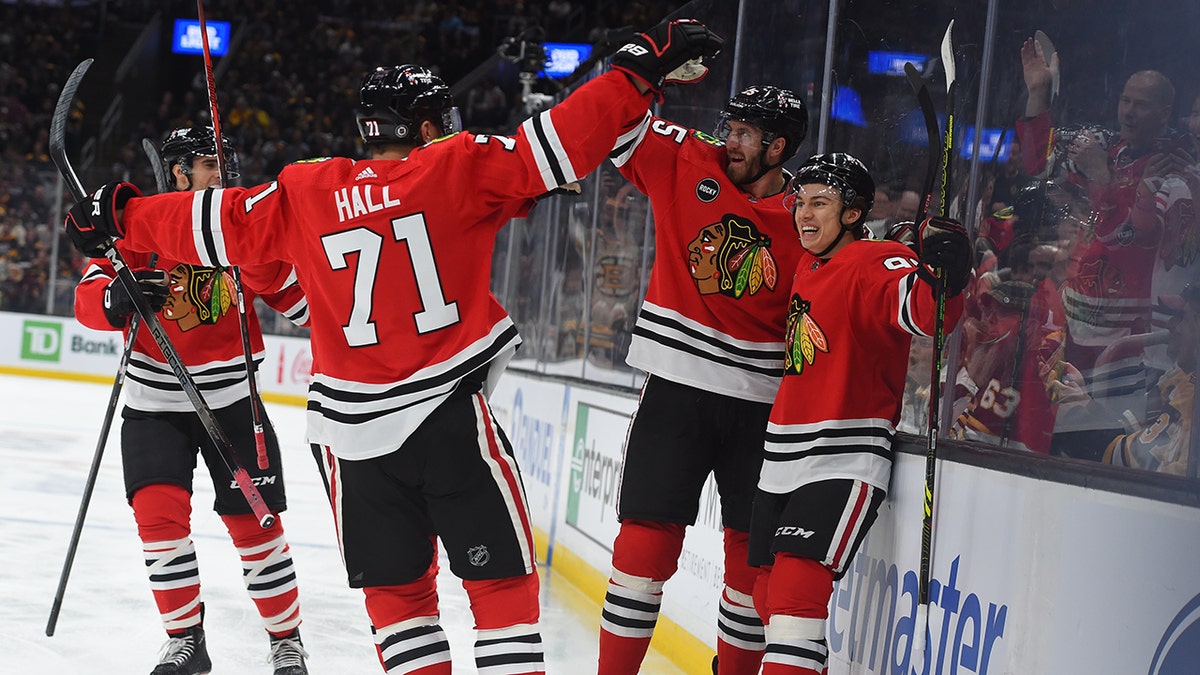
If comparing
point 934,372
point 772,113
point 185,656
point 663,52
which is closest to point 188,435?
point 185,656

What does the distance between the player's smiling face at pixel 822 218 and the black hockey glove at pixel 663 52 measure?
1.66 feet

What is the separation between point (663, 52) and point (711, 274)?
2.55 ft

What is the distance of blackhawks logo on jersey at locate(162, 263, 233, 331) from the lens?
10.4ft

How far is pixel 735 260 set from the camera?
271cm

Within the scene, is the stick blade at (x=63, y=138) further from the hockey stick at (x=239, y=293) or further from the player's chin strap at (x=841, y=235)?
the player's chin strap at (x=841, y=235)

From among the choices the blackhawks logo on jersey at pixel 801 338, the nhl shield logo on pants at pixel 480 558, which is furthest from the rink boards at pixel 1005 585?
the nhl shield logo on pants at pixel 480 558

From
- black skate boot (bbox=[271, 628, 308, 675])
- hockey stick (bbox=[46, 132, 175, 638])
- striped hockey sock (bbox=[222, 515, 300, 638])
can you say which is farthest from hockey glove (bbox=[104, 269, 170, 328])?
black skate boot (bbox=[271, 628, 308, 675])

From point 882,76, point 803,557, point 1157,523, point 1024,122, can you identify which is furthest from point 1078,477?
point 882,76

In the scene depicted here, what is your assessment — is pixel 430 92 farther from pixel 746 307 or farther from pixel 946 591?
pixel 946 591

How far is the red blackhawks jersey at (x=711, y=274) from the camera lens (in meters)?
2.71

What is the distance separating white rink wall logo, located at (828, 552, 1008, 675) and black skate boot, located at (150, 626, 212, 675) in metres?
1.64

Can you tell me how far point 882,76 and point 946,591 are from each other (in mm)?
1377

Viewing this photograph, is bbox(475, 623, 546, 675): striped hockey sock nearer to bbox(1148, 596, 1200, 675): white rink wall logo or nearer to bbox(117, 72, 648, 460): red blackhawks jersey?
bbox(117, 72, 648, 460): red blackhawks jersey

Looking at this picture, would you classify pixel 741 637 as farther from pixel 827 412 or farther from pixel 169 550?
pixel 169 550
